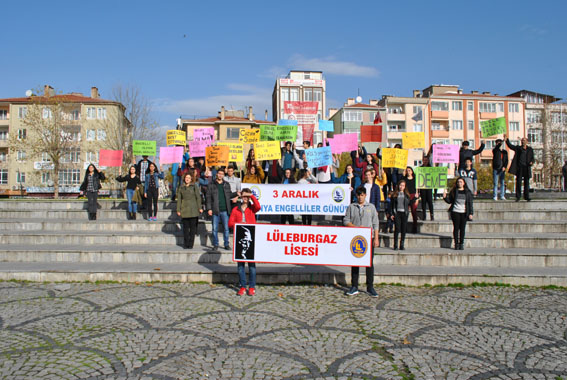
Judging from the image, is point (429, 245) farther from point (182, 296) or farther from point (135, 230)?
point (135, 230)

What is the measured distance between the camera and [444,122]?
75.5 metres

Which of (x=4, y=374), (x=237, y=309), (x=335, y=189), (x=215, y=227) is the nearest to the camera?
(x=4, y=374)

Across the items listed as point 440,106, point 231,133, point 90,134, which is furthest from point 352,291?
point 440,106

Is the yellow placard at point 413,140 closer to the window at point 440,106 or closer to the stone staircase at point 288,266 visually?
the stone staircase at point 288,266

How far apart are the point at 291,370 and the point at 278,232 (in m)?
4.20

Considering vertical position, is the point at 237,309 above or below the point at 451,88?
A: below

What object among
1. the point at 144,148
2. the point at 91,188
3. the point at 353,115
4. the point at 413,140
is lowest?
the point at 91,188

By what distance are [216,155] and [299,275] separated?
7221mm

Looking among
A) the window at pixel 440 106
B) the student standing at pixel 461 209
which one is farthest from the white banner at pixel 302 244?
the window at pixel 440 106

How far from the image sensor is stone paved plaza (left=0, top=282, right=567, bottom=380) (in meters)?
4.55

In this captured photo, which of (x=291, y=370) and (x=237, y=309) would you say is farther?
(x=237, y=309)

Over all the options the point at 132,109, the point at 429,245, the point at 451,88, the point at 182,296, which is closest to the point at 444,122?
the point at 451,88

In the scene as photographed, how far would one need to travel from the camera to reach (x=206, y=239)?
12.2 m

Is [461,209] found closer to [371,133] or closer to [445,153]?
[445,153]
